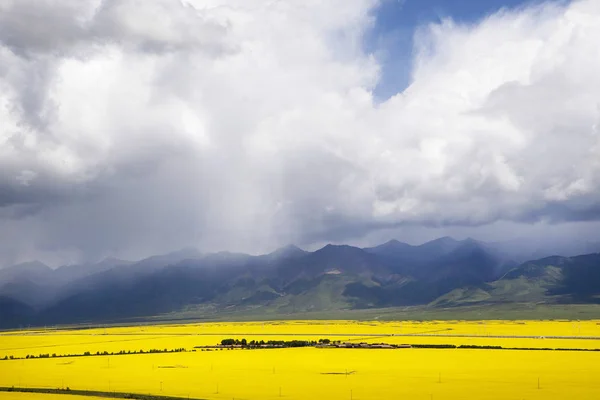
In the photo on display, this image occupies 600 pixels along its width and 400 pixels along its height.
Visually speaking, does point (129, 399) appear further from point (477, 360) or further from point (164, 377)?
point (477, 360)

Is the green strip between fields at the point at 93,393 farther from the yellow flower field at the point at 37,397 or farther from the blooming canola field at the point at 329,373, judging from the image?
the yellow flower field at the point at 37,397

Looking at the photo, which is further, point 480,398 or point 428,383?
point 428,383

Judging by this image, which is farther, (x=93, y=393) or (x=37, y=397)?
(x=93, y=393)

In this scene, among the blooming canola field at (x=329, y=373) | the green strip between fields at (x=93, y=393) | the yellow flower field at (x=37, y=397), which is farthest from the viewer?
the yellow flower field at (x=37, y=397)

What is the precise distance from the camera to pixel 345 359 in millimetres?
86500

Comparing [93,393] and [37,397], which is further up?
[37,397]

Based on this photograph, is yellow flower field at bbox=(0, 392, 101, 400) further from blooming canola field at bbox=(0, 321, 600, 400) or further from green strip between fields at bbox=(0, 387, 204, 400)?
green strip between fields at bbox=(0, 387, 204, 400)

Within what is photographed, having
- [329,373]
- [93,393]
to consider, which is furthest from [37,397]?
[329,373]

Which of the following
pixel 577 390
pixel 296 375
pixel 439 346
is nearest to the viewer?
pixel 577 390

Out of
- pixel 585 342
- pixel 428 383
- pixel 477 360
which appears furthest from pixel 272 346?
pixel 428 383

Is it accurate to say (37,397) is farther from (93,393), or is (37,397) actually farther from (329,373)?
(329,373)

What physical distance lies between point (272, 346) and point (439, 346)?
2879 centimetres

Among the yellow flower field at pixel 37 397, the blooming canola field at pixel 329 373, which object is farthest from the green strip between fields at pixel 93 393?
the yellow flower field at pixel 37 397

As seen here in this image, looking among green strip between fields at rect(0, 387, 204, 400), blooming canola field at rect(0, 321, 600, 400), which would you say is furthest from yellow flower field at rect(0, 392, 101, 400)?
green strip between fields at rect(0, 387, 204, 400)
